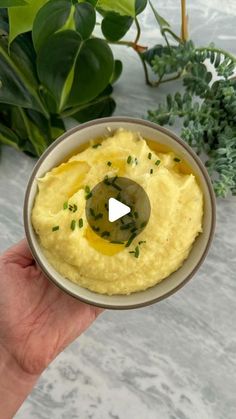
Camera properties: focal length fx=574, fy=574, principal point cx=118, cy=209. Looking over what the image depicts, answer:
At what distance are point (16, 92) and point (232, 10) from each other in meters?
0.49

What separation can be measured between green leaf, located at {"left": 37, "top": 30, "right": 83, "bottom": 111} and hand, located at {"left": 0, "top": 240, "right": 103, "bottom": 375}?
0.29m

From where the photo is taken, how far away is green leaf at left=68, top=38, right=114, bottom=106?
0.96 metres

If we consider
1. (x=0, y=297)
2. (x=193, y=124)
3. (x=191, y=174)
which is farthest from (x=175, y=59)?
(x=0, y=297)

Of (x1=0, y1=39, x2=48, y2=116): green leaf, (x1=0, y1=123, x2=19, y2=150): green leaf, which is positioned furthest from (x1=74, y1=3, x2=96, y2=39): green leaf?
(x1=0, y1=123, x2=19, y2=150): green leaf

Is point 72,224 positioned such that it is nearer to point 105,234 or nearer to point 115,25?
point 105,234

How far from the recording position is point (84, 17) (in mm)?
920

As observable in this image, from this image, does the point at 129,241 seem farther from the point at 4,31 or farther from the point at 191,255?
the point at 4,31

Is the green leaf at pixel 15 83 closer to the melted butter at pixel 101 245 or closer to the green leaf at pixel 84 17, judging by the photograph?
the green leaf at pixel 84 17

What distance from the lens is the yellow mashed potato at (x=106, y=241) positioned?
83 centimetres

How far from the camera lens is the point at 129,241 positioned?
0.84 metres

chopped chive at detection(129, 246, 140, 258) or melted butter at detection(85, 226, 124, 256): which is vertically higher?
chopped chive at detection(129, 246, 140, 258)

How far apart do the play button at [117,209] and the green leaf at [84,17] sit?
259mm

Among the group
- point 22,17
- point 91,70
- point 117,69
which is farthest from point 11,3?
point 117,69

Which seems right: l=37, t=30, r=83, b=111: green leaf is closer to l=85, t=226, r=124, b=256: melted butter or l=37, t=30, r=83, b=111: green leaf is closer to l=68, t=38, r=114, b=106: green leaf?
l=68, t=38, r=114, b=106: green leaf
